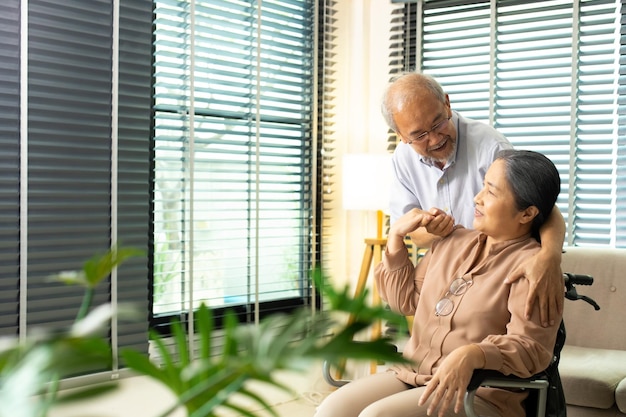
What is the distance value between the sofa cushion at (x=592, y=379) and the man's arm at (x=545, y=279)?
1.05 meters

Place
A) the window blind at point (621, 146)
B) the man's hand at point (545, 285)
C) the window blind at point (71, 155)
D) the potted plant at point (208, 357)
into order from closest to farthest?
the potted plant at point (208, 357) < the man's hand at point (545, 285) < the window blind at point (71, 155) < the window blind at point (621, 146)

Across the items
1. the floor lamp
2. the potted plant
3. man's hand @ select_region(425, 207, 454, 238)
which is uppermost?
the floor lamp

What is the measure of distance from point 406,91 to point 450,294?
664 millimetres

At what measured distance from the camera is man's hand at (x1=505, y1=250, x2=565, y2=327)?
6.58 ft

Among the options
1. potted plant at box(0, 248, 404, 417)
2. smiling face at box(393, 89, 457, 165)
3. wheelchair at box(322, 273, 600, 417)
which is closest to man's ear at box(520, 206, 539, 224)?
wheelchair at box(322, 273, 600, 417)

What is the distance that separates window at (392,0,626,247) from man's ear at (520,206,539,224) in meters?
1.91

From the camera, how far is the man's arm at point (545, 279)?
6.59ft

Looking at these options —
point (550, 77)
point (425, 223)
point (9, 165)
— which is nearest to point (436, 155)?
point (425, 223)

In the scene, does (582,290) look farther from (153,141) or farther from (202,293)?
(153,141)

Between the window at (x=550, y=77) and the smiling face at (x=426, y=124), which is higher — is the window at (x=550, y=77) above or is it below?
above

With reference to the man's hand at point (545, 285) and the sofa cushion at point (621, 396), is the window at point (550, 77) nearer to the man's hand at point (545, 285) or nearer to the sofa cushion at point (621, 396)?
the sofa cushion at point (621, 396)

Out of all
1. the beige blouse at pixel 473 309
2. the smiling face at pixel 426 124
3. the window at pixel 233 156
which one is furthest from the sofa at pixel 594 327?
the window at pixel 233 156

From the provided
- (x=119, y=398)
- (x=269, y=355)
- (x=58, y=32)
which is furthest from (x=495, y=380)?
(x=58, y=32)

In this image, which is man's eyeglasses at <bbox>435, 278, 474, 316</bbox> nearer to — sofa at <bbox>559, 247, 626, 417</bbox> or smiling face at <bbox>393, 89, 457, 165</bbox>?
smiling face at <bbox>393, 89, 457, 165</bbox>
